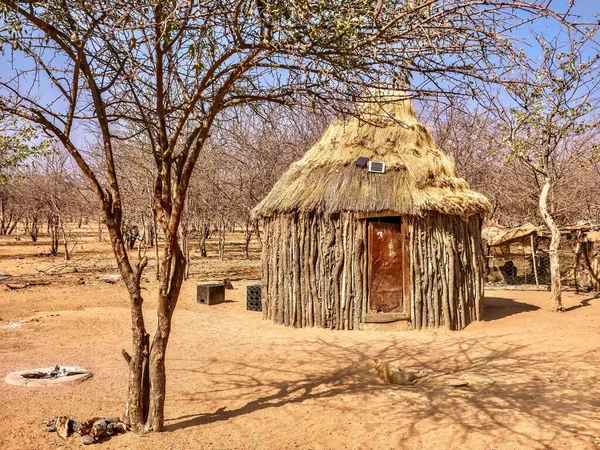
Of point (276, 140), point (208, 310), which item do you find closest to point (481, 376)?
point (208, 310)

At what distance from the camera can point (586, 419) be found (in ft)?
15.7

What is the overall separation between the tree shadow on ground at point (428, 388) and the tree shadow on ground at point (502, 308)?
2223 millimetres

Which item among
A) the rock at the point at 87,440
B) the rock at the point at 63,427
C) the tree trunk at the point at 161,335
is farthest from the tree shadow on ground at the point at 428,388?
the rock at the point at 63,427

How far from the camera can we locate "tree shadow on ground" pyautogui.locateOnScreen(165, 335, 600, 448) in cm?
476

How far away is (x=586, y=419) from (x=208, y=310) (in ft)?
26.9

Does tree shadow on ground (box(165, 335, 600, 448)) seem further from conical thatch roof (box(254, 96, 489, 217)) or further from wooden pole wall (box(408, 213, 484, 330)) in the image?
conical thatch roof (box(254, 96, 489, 217))

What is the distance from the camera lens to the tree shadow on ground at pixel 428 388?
15.6ft

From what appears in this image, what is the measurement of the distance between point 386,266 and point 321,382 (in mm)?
3714

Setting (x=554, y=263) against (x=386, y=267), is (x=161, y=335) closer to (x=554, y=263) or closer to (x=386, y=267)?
(x=386, y=267)

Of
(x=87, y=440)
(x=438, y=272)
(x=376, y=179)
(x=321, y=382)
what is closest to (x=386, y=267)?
(x=438, y=272)

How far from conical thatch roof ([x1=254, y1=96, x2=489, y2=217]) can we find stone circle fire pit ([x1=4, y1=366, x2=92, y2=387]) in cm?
458

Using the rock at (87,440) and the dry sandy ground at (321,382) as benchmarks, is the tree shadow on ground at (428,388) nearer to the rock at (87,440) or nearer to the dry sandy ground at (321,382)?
the dry sandy ground at (321,382)

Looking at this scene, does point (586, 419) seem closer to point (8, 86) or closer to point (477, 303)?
point (477, 303)

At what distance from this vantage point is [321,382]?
20.3 feet
